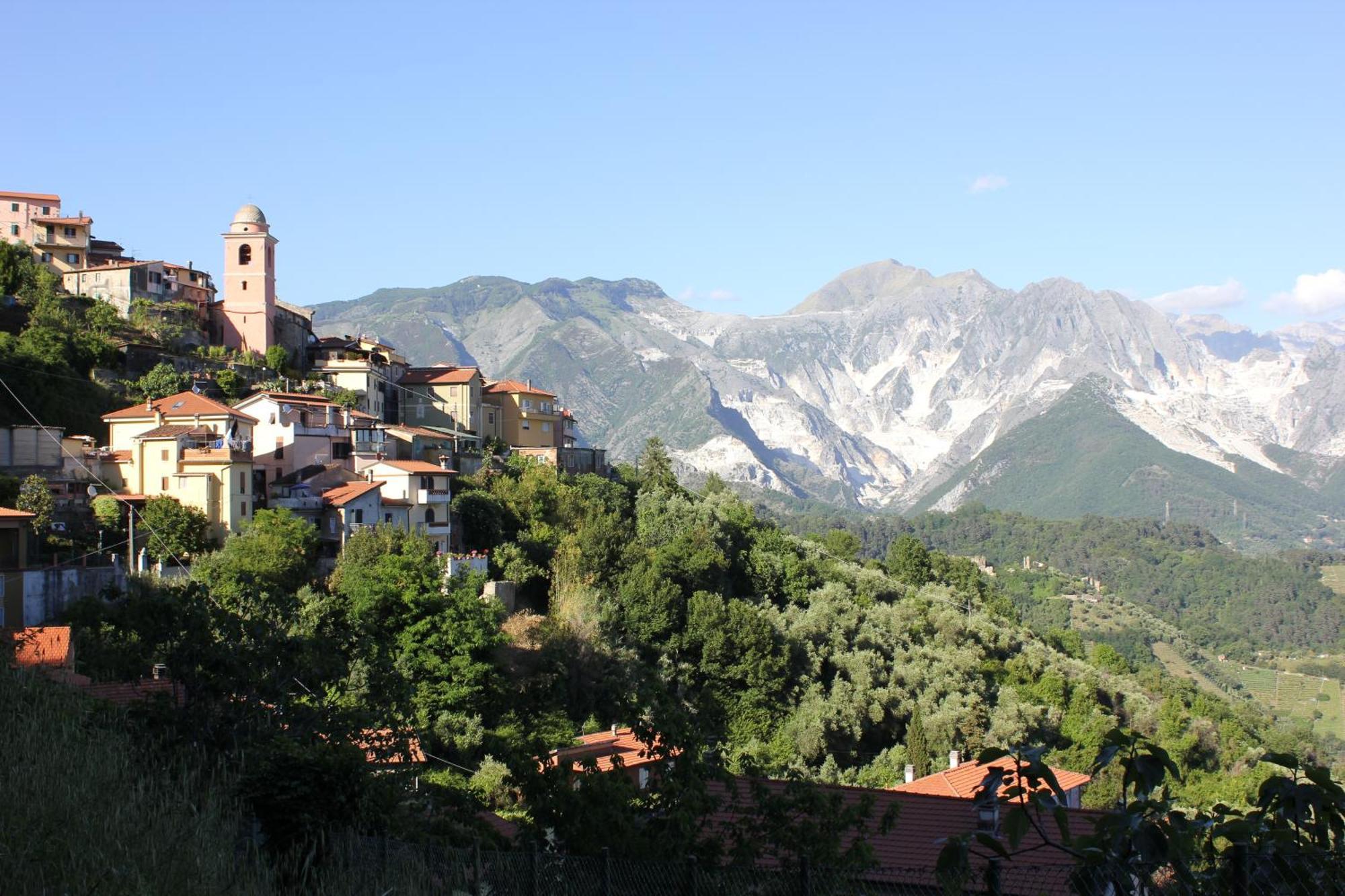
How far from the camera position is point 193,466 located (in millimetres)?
37188

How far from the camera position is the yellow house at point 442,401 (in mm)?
57625

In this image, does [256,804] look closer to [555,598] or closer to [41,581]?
→ [41,581]

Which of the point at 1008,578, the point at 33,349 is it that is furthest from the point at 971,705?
the point at 1008,578

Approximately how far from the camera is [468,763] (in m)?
29.5

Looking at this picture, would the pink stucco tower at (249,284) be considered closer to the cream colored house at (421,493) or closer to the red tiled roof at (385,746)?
the cream colored house at (421,493)

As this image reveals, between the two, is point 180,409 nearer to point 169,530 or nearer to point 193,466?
point 193,466

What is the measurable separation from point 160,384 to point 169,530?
11.4 metres

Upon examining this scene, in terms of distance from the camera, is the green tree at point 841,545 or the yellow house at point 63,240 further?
the green tree at point 841,545

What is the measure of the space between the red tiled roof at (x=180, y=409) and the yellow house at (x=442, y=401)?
56.0 ft

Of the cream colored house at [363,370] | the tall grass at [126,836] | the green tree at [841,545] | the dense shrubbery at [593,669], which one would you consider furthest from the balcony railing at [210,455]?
the green tree at [841,545]

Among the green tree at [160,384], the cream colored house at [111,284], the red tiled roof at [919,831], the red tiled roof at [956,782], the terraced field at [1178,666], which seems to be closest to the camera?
the red tiled roof at [919,831]

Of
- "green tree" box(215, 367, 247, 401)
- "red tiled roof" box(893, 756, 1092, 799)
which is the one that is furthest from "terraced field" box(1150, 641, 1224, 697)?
"red tiled roof" box(893, 756, 1092, 799)

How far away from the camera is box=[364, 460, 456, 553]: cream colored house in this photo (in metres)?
41.5

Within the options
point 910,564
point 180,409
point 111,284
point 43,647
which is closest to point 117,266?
point 111,284
